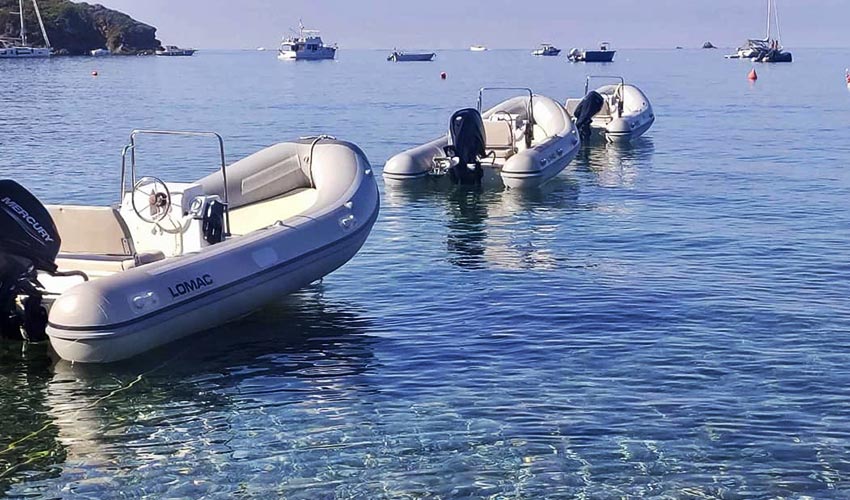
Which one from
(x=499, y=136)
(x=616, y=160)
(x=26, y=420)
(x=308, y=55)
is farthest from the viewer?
(x=308, y=55)

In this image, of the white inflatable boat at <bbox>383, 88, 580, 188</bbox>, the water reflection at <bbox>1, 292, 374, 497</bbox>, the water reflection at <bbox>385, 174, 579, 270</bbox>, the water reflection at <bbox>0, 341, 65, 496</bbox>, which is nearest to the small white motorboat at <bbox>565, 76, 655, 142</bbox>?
the white inflatable boat at <bbox>383, 88, 580, 188</bbox>

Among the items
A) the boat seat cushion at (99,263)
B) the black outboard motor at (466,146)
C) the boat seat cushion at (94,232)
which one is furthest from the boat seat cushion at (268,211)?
the black outboard motor at (466,146)

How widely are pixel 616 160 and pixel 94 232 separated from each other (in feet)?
54.0

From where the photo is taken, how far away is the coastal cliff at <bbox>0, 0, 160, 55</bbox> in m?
127

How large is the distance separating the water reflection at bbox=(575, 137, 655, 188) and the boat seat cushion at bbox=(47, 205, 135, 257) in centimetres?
1223

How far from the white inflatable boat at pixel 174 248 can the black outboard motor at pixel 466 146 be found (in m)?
7.02

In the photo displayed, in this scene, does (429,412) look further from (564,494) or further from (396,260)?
(396,260)

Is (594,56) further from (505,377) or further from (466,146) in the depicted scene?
(505,377)

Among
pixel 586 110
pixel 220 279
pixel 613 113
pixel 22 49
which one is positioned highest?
pixel 22 49

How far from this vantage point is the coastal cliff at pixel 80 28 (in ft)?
418

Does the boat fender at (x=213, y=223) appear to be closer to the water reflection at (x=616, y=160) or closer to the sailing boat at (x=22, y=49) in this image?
the water reflection at (x=616, y=160)

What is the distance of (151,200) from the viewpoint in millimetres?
9977

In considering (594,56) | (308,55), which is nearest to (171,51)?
(308,55)

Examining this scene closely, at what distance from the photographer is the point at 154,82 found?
71562 mm
